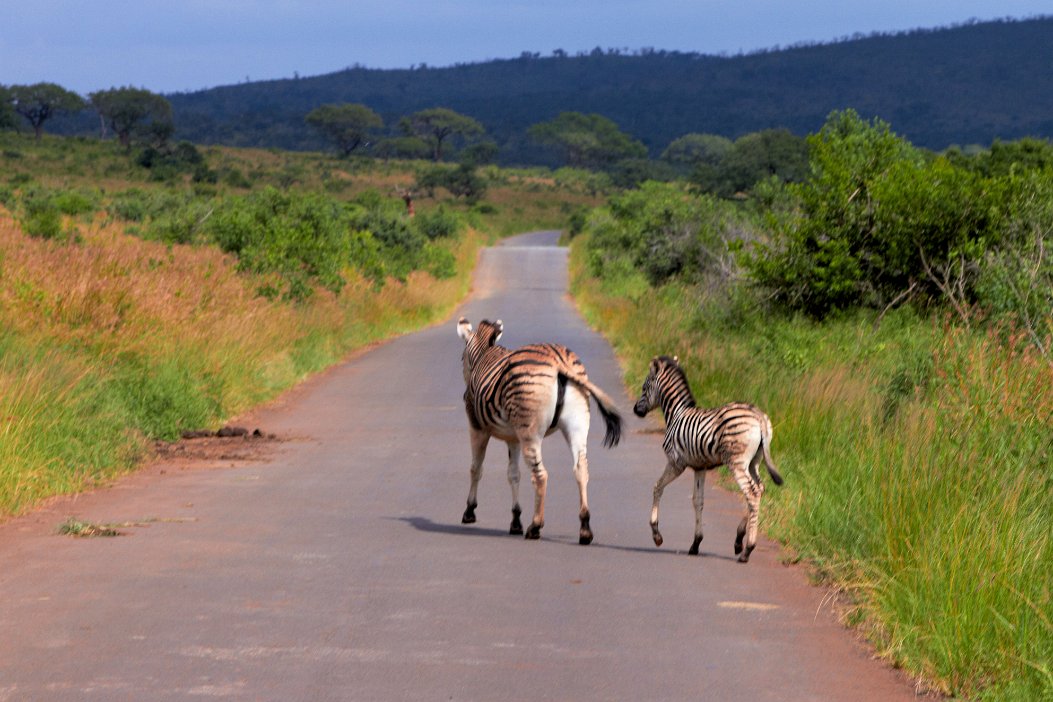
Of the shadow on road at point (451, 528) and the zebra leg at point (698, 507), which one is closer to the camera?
the zebra leg at point (698, 507)

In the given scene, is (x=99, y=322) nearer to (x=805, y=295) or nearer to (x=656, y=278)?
(x=805, y=295)

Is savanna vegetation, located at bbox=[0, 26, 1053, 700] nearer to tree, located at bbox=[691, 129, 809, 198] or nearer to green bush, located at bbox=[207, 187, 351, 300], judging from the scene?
green bush, located at bbox=[207, 187, 351, 300]

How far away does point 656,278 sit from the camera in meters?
38.9

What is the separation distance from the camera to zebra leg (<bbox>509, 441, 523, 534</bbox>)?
1005 centimetres

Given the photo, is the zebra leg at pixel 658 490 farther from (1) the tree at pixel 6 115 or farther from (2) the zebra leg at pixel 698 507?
(1) the tree at pixel 6 115

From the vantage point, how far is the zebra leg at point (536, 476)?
31.6 feet

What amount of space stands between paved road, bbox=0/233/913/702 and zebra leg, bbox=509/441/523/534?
8.9 inches

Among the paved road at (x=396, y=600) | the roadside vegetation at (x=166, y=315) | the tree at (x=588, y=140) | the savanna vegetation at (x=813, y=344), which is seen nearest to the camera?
the paved road at (x=396, y=600)

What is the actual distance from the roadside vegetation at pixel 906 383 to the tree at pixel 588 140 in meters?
149

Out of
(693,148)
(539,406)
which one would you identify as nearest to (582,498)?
(539,406)

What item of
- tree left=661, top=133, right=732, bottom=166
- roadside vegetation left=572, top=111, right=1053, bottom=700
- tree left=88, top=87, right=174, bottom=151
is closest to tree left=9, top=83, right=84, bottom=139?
tree left=88, top=87, right=174, bottom=151

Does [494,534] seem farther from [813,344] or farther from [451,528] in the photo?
[813,344]

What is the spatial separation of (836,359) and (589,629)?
9.40 m

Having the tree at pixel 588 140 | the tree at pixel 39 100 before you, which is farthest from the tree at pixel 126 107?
the tree at pixel 588 140
